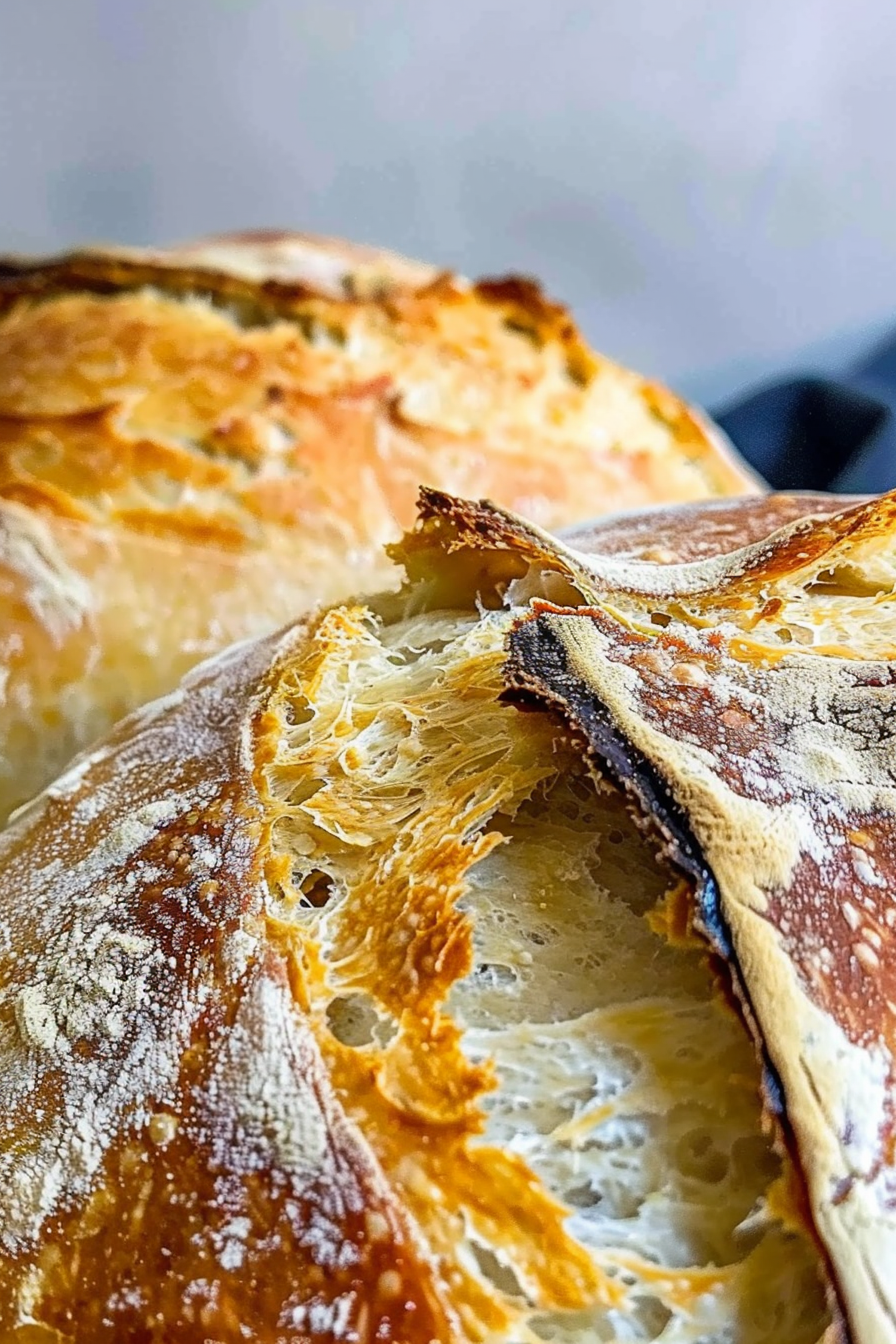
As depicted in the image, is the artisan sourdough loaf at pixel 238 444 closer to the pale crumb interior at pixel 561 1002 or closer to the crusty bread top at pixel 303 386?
the crusty bread top at pixel 303 386

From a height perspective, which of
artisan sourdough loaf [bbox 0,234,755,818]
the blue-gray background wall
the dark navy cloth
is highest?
the blue-gray background wall

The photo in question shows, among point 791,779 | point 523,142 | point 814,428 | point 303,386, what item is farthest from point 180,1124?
point 523,142

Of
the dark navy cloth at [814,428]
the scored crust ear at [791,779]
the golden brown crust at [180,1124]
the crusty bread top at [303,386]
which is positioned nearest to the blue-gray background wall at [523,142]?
the dark navy cloth at [814,428]

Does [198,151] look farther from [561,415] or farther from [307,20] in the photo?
[561,415]

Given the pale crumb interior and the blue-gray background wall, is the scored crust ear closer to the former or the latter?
the pale crumb interior

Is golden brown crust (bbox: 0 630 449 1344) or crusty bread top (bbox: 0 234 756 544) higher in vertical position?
crusty bread top (bbox: 0 234 756 544)

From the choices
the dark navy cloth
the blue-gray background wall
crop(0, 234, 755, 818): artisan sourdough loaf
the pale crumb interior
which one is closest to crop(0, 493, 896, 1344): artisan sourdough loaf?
the pale crumb interior

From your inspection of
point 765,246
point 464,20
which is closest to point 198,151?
point 464,20
